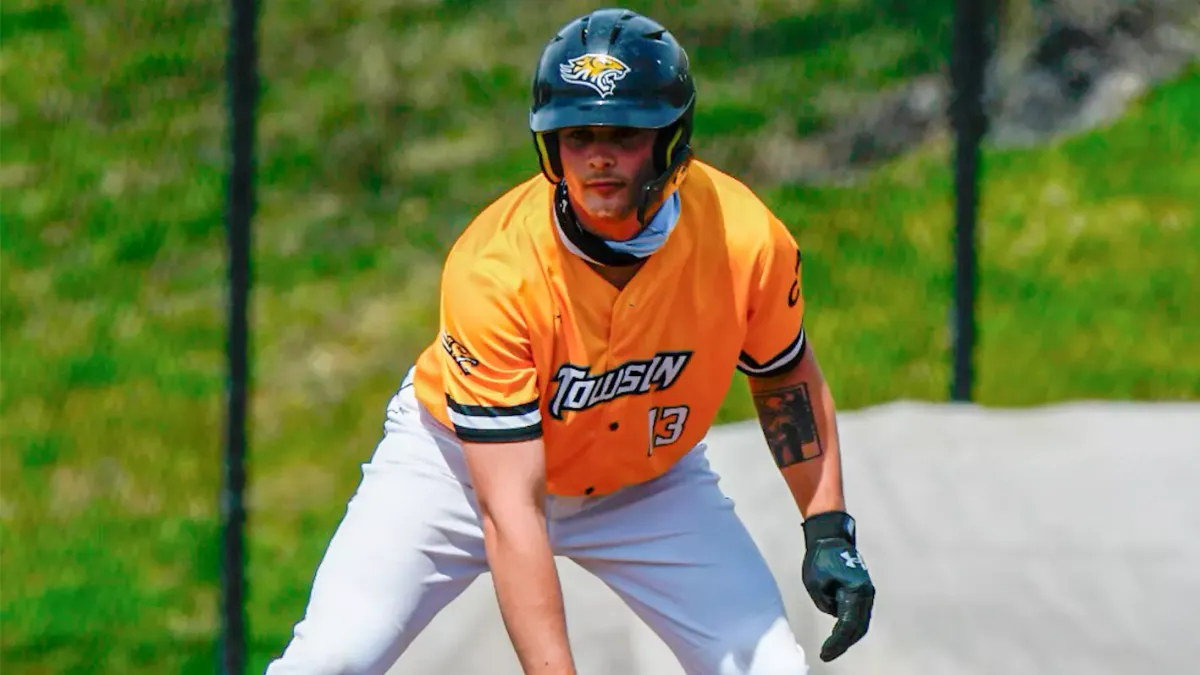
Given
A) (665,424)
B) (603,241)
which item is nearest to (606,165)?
(603,241)

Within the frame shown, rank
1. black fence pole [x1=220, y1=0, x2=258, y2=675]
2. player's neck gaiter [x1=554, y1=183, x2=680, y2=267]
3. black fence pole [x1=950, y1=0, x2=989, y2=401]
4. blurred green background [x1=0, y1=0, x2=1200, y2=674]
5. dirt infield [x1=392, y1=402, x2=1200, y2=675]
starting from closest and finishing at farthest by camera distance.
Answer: player's neck gaiter [x1=554, y1=183, x2=680, y2=267] < dirt infield [x1=392, y1=402, x2=1200, y2=675] < black fence pole [x1=220, y1=0, x2=258, y2=675] < black fence pole [x1=950, y1=0, x2=989, y2=401] < blurred green background [x1=0, y1=0, x2=1200, y2=674]

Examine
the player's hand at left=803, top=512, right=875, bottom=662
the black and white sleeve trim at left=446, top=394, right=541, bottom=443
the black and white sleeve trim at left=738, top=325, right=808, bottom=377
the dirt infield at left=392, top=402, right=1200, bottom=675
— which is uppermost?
the black and white sleeve trim at left=446, top=394, right=541, bottom=443

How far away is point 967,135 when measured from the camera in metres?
6.85

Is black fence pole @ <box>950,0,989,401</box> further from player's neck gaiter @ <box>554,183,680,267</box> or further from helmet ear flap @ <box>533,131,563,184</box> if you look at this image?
helmet ear flap @ <box>533,131,563,184</box>

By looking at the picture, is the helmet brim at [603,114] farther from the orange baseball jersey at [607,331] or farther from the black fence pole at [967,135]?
the black fence pole at [967,135]

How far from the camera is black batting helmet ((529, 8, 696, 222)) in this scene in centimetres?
380

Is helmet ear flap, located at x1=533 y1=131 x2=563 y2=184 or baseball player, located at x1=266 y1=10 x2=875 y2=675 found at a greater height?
helmet ear flap, located at x1=533 y1=131 x2=563 y2=184

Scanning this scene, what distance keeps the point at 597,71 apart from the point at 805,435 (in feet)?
3.28

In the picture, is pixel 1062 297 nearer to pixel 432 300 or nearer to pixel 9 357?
pixel 432 300

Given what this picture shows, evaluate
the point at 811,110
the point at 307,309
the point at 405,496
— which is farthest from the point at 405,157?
the point at 405,496

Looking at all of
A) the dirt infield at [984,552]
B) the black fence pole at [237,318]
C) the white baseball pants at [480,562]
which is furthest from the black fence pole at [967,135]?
the white baseball pants at [480,562]

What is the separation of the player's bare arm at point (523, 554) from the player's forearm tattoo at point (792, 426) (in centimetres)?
66

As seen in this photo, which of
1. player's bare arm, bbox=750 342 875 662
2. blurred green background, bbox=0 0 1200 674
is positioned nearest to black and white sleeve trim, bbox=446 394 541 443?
player's bare arm, bbox=750 342 875 662

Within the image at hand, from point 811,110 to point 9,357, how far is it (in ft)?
11.9
